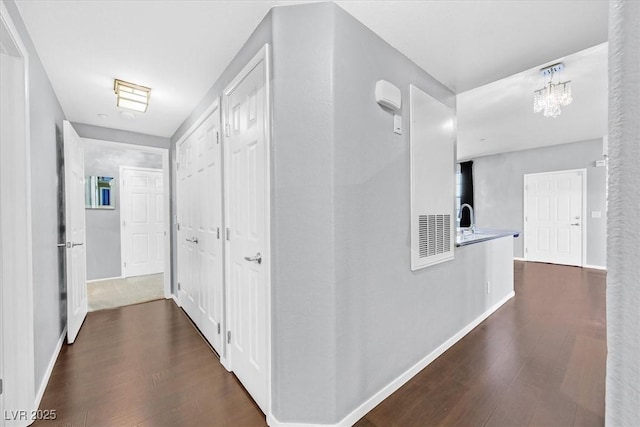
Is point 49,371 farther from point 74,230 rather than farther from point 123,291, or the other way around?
point 123,291

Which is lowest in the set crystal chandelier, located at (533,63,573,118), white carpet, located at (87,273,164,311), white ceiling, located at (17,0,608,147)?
white carpet, located at (87,273,164,311)

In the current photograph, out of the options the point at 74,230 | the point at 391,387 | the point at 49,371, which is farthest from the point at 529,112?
the point at 49,371

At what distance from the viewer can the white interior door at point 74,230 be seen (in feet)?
8.17

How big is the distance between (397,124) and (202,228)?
6.48 feet

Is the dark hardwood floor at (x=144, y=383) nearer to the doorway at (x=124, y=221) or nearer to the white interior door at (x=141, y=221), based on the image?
the doorway at (x=124, y=221)

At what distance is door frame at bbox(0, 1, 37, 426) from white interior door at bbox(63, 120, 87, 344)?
1027 mm

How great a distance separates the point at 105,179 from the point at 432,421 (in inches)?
226

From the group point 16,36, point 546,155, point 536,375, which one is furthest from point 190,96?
point 546,155

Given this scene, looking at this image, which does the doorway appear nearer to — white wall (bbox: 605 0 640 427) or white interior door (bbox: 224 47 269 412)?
white interior door (bbox: 224 47 269 412)

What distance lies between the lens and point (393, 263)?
5.90 feet

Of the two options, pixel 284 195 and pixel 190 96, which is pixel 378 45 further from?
pixel 190 96

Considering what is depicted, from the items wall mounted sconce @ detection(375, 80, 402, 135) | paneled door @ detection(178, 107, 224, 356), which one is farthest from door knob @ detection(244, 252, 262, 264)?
wall mounted sconce @ detection(375, 80, 402, 135)

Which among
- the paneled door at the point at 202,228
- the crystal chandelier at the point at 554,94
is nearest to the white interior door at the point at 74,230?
the paneled door at the point at 202,228

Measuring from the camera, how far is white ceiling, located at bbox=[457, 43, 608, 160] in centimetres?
274
